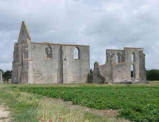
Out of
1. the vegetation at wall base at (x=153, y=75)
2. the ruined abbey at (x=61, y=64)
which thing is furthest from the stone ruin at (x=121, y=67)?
the vegetation at wall base at (x=153, y=75)

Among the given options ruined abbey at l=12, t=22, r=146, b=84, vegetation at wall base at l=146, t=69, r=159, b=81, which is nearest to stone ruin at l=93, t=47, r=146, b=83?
ruined abbey at l=12, t=22, r=146, b=84

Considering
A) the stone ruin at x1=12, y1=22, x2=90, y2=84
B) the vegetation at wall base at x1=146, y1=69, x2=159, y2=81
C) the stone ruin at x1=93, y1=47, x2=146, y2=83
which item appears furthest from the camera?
the vegetation at wall base at x1=146, y1=69, x2=159, y2=81

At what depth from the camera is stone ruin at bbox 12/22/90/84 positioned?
125 ft

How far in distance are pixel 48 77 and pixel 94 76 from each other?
7.66 m

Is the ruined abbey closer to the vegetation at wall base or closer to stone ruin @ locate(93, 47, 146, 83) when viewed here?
stone ruin @ locate(93, 47, 146, 83)

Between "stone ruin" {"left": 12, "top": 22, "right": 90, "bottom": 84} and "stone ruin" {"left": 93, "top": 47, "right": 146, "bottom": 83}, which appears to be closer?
"stone ruin" {"left": 12, "top": 22, "right": 90, "bottom": 84}

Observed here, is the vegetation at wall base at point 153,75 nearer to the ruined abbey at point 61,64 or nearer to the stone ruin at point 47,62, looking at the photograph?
the ruined abbey at point 61,64

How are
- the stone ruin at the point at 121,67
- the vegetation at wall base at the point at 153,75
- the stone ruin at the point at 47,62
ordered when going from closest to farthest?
the stone ruin at the point at 47,62
the stone ruin at the point at 121,67
the vegetation at wall base at the point at 153,75

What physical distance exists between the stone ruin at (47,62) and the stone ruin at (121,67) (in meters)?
3.08

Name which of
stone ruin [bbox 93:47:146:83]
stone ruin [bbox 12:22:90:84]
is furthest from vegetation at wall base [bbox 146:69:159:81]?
stone ruin [bbox 12:22:90:84]

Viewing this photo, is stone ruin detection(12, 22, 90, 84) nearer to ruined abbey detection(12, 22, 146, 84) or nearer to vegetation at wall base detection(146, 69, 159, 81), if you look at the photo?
ruined abbey detection(12, 22, 146, 84)

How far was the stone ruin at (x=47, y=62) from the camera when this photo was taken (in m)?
38.1

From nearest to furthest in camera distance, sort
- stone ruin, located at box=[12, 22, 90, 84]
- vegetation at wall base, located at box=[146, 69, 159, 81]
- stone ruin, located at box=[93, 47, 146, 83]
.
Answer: stone ruin, located at box=[12, 22, 90, 84] < stone ruin, located at box=[93, 47, 146, 83] < vegetation at wall base, located at box=[146, 69, 159, 81]

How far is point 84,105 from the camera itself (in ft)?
40.6
